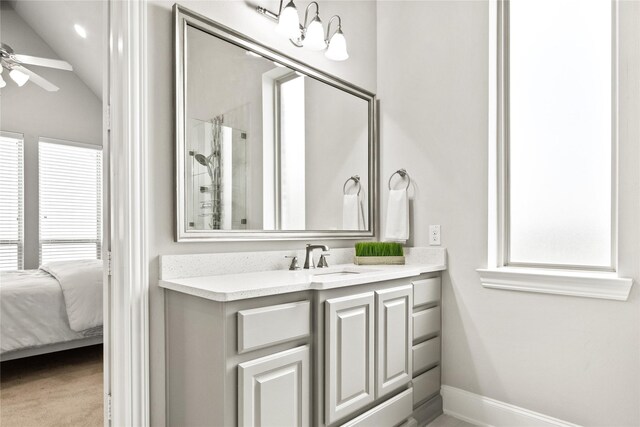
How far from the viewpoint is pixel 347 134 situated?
238cm

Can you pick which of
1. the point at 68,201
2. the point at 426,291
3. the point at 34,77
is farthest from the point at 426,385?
the point at 68,201

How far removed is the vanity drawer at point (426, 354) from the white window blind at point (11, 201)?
4197 mm

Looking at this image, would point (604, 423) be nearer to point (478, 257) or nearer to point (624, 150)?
point (478, 257)

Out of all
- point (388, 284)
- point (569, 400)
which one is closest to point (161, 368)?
point (388, 284)

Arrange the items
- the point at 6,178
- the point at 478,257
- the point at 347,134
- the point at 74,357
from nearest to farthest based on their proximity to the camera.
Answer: the point at 478,257 → the point at 347,134 → the point at 74,357 → the point at 6,178

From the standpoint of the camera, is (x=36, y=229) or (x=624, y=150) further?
(x=36, y=229)

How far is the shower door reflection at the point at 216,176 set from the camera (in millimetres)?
1585

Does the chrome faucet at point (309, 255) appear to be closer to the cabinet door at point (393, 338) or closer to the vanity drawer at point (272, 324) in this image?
the cabinet door at point (393, 338)

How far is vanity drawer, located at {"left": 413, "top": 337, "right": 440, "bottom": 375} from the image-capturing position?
199 centimetres

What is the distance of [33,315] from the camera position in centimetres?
259

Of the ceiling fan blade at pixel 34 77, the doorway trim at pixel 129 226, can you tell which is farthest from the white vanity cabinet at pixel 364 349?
the ceiling fan blade at pixel 34 77

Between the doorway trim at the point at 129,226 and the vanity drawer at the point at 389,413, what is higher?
the doorway trim at the point at 129,226

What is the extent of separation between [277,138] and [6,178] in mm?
3636

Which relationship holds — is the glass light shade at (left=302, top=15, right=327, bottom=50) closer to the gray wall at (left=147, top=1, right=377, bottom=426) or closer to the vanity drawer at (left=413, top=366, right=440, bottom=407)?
the gray wall at (left=147, top=1, right=377, bottom=426)
